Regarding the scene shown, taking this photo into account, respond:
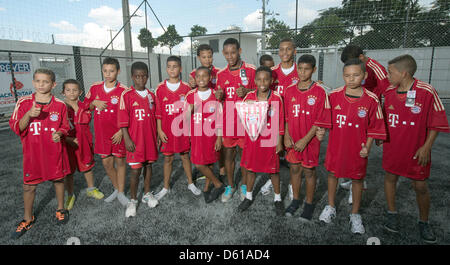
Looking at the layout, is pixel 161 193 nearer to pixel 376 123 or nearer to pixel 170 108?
pixel 170 108

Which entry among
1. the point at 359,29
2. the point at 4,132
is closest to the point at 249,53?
the point at 359,29

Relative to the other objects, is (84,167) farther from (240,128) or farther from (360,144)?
(360,144)

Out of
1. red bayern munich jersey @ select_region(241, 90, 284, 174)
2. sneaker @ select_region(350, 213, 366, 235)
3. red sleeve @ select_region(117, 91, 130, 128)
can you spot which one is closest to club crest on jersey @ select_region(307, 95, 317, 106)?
red bayern munich jersey @ select_region(241, 90, 284, 174)

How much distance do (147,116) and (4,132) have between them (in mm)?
6578

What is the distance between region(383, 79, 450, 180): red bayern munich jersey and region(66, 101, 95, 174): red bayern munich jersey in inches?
127

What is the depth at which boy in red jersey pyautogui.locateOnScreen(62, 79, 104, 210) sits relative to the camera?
292 centimetres

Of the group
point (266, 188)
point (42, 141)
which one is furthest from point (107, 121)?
point (266, 188)

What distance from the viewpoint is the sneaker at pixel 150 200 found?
2.92 m

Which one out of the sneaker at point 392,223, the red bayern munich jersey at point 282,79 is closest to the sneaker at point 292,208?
the sneaker at point 392,223

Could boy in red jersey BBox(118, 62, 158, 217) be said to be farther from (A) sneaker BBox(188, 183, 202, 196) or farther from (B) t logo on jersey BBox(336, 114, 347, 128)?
(B) t logo on jersey BBox(336, 114, 347, 128)

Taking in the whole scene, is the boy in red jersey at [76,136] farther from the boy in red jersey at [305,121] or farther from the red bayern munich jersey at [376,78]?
the red bayern munich jersey at [376,78]

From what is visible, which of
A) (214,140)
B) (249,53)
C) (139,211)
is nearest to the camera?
(139,211)

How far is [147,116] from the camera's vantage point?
285 centimetres

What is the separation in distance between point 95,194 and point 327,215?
276 centimetres
